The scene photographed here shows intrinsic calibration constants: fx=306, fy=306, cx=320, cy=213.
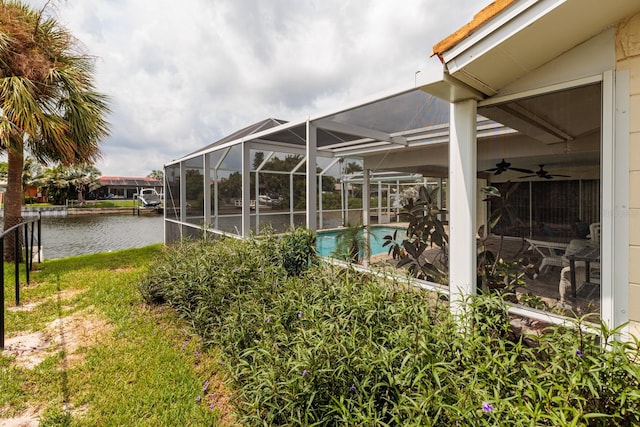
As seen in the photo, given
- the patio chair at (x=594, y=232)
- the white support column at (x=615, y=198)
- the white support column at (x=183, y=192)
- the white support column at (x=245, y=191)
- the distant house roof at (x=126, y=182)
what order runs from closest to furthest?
the white support column at (x=615, y=198) < the patio chair at (x=594, y=232) < the white support column at (x=245, y=191) < the white support column at (x=183, y=192) < the distant house roof at (x=126, y=182)

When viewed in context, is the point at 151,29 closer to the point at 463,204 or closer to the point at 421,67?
the point at 421,67

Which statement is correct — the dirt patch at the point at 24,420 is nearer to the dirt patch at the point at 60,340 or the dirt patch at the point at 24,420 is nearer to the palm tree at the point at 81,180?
the dirt patch at the point at 60,340

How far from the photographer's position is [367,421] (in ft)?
5.16

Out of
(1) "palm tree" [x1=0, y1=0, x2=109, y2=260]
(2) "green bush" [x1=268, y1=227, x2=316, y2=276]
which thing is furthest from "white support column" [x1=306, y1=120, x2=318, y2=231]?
(1) "palm tree" [x1=0, y1=0, x2=109, y2=260]

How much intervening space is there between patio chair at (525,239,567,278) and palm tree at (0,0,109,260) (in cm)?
863

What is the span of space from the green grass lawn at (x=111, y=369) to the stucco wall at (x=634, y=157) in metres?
2.90

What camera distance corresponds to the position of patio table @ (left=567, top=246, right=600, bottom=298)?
6.90 feet

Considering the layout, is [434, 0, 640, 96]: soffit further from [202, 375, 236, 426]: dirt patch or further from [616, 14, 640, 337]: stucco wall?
[202, 375, 236, 426]: dirt patch

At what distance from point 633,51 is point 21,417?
5065 millimetres

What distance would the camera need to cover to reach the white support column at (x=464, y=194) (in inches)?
102

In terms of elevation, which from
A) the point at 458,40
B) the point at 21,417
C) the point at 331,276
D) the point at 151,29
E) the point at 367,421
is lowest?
the point at 21,417

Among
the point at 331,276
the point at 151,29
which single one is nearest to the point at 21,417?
the point at 331,276

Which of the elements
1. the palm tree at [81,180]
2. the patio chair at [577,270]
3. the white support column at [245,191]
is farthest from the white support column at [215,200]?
the palm tree at [81,180]

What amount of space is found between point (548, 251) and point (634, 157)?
80cm
